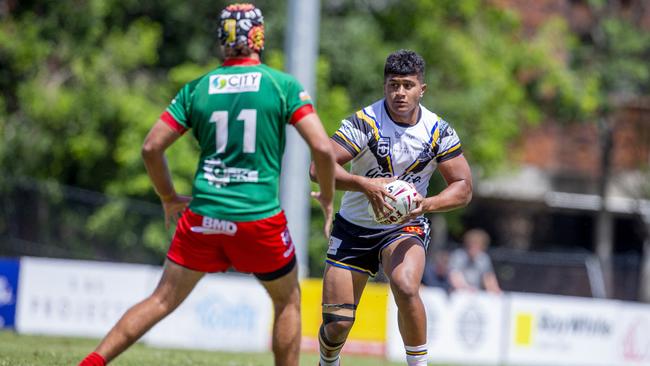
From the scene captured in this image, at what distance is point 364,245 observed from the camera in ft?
23.4

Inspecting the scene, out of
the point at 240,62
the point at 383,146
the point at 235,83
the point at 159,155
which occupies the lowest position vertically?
the point at 159,155

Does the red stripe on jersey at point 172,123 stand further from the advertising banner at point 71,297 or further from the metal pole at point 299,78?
the advertising banner at point 71,297

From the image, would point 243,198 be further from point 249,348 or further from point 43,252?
point 43,252

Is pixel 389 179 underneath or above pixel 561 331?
above

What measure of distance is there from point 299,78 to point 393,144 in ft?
27.1

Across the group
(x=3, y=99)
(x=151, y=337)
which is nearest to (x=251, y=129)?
(x=151, y=337)

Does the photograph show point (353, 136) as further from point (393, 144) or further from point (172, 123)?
point (172, 123)

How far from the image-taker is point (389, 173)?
707 cm

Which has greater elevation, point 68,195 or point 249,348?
point 68,195

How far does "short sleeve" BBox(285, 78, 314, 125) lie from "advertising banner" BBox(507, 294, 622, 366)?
11524mm

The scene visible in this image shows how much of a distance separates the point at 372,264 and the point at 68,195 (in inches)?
480

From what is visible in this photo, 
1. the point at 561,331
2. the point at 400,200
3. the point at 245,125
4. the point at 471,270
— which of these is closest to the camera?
the point at 245,125

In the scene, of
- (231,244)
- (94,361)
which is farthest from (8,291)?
(231,244)

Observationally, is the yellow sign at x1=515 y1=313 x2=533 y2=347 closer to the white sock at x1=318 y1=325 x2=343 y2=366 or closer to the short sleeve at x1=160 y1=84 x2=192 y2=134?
the white sock at x1=318 y1=325 x2=343 y2=366
